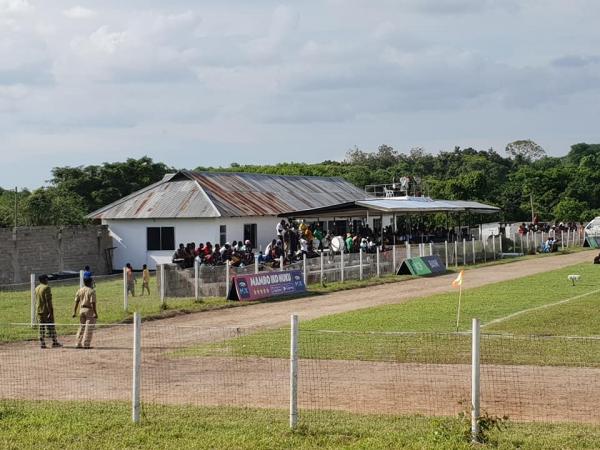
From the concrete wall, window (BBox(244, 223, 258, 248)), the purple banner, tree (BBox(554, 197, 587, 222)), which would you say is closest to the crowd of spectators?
the purple banner

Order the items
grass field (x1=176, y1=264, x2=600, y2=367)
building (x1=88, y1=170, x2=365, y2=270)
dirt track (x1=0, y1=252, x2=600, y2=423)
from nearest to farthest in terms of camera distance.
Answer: dirt track (x1=0, y1=252, x2=600, y2=423) < grass field (x1=176, y1=264, x2=600, y2=367) < building (x1=88, y1=170, x2=365, y2=270)

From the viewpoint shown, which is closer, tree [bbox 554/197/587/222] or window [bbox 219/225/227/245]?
window [bbox 219/225/227/245]

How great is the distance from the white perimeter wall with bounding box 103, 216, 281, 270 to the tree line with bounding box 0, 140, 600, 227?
5.13m

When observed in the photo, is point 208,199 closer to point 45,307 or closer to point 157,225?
point 157,225

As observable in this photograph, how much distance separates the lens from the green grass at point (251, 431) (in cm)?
986

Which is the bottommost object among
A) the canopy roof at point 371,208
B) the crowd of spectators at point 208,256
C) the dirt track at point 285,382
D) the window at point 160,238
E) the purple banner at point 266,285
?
the dirt track at point 285,382

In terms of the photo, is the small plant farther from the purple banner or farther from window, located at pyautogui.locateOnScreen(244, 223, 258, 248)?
window, located at pyautogui.locateOnScreen(244, 223, 258, 248)

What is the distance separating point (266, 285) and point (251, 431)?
63.0ft

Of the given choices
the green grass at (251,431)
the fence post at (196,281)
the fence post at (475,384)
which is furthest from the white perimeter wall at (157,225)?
the fence post at (475,384)

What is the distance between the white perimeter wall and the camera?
147 ft

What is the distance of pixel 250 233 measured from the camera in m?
47.4

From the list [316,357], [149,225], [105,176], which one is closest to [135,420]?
[316,357]

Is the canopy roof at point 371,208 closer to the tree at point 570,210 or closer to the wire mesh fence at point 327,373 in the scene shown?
the wire mesh fence at point 327,373

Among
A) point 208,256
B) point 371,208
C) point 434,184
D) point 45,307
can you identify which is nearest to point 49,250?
point 208,256
